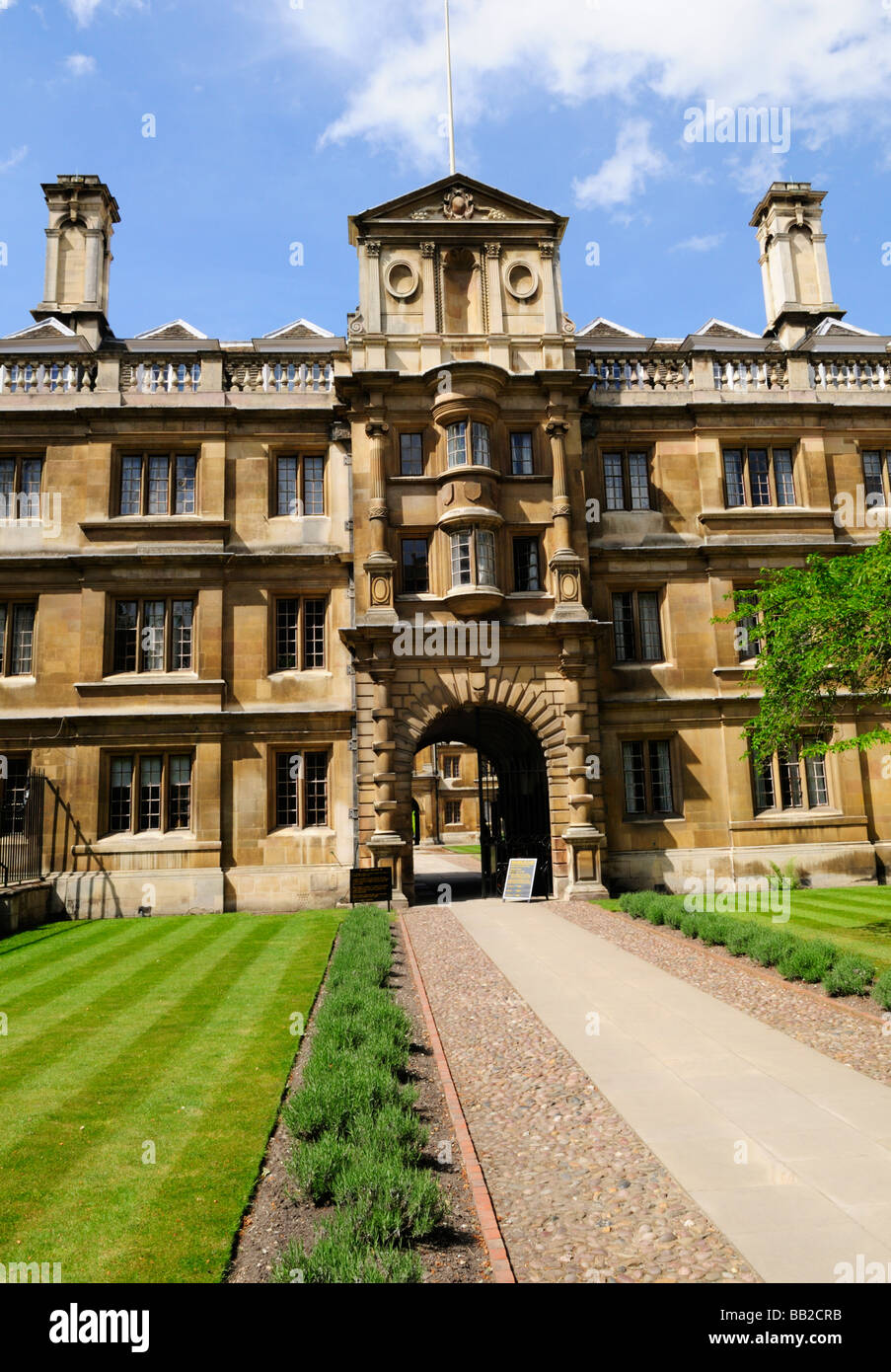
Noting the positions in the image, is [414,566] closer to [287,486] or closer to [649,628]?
[287,486]

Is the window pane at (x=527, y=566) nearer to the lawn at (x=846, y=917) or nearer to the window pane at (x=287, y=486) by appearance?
the window pane at (x=287, y=486)

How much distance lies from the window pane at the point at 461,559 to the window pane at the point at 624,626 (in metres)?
5.26

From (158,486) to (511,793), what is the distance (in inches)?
575

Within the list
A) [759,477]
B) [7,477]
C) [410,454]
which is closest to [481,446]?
[410,454]

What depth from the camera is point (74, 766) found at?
23.9 metres

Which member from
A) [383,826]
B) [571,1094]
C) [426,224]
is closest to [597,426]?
[426,224]

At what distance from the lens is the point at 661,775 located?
86.0 feet

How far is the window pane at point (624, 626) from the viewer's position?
26594 millimetres

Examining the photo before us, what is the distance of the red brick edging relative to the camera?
5.38m

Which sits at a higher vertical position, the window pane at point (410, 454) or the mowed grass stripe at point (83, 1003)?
the window pane at point (410, 454)

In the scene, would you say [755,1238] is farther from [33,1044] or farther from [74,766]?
[74,766]

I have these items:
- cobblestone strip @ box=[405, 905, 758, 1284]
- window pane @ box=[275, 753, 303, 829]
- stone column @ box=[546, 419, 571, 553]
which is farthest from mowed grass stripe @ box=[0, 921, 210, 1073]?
stone column @ box=[546, 419, 571, 553]

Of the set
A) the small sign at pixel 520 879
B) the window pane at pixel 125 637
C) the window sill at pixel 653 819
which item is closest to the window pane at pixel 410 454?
the window pane at pixel 125 637
